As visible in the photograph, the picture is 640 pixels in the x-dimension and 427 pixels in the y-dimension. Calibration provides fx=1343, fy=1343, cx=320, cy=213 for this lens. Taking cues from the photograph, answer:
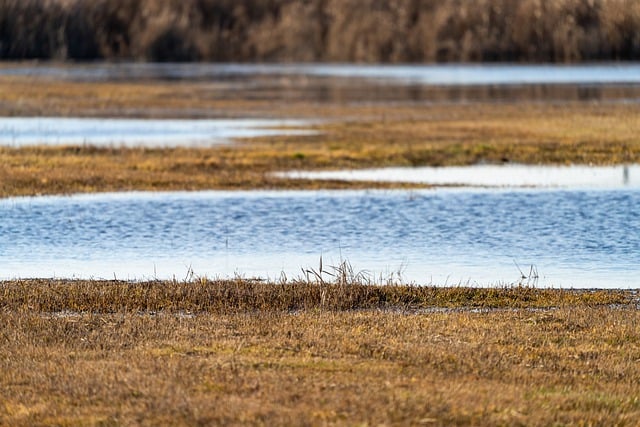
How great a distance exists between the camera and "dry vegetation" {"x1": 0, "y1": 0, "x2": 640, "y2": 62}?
5594 centimetres

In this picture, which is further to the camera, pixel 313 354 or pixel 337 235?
pixel 337 235

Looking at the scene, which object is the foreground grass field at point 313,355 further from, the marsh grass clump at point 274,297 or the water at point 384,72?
the water at point 384,72

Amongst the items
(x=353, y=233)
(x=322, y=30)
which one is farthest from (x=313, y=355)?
(x=322, y=30)

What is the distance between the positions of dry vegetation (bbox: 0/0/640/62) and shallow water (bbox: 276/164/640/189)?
31.2 m

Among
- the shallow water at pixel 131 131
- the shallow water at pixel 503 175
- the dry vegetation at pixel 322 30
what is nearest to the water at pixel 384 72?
the dry vegetation at pixel 322 30

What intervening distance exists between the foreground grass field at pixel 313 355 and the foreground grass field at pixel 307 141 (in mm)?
10314

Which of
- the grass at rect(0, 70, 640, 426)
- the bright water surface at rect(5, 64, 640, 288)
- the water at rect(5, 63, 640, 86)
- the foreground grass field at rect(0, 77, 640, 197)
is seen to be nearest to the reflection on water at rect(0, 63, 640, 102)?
the water at rect(5, 63, 640, 86)

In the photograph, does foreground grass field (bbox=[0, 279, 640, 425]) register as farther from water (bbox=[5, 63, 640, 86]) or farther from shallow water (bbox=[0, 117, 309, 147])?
water (bbox=[5, 63, 640, 86])

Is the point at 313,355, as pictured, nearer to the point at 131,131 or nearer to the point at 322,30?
the point at 131,131

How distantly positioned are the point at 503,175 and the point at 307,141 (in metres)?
6.63

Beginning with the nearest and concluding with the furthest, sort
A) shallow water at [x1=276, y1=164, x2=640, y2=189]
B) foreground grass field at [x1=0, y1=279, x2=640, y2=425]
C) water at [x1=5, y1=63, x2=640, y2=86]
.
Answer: foreground grass field at [x1=0, y1=279, x2=640, y2=425] < shallow water at [x1=276, y1=164, x2=640, y2=189] < water at [x1=5, y1=63, x2=640, y2=86]

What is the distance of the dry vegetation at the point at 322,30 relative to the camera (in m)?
55.9

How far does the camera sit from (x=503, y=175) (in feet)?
79.4

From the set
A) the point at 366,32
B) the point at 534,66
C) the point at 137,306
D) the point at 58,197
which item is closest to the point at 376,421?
the point at 137,306
